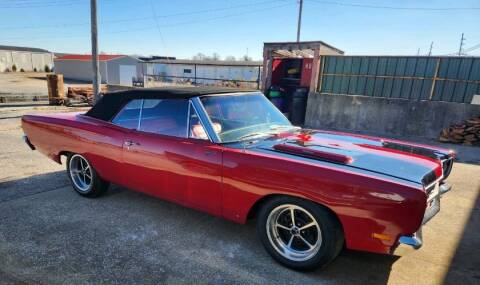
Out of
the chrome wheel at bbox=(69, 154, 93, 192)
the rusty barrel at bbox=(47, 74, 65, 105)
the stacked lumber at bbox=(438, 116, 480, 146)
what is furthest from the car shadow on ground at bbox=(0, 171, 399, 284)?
the rusty barrel at bbox=(47, 74, 65, 105)

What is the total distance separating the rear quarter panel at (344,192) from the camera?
221cm

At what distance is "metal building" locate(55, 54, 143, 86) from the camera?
145 ft

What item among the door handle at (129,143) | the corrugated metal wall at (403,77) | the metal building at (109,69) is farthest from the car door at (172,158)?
the metal building at (109,69)

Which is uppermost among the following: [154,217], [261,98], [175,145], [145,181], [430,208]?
[261,98]

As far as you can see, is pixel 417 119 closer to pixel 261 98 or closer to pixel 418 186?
pixel 261 98

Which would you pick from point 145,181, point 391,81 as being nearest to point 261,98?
point 145,181

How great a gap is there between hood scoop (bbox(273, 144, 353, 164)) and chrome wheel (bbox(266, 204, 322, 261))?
0.46 m

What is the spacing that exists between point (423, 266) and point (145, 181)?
114 inches

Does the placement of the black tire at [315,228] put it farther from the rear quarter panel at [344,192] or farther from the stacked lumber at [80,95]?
the stacked lumber at [80,95]

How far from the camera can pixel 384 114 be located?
10.4 m

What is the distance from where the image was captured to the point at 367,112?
35.1 feet

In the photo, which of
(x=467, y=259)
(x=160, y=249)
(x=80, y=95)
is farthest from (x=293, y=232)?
(x=80, y=95)

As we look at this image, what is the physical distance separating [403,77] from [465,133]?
266cm

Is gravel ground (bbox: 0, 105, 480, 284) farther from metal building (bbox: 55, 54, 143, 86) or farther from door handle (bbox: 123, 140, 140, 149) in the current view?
metal building (bbox: 55, 54, 143, 86)
